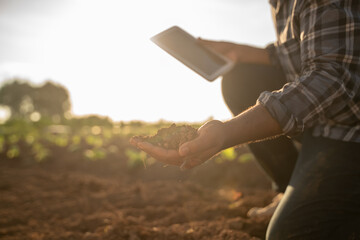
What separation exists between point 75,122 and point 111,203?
15.2m

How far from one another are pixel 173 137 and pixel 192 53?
3.12 ft

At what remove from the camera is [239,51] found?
2053 millimetres

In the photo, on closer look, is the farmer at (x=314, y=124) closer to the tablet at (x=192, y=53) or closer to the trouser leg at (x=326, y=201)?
the trouser leg at (x=326, y=201)

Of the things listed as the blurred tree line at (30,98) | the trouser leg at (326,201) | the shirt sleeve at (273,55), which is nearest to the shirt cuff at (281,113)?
the trouser leg at (326,201)

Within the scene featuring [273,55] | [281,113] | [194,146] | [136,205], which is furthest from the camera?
[136,205]

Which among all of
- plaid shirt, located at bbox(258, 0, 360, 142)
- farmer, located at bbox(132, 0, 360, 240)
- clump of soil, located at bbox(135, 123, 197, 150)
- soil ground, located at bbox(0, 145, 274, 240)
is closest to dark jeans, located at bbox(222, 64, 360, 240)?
farmer, located at bbox(132, 0, 360, 240)

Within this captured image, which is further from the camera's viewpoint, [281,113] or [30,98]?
[30,98]

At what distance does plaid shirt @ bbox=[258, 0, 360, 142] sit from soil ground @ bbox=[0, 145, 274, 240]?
0.73 m

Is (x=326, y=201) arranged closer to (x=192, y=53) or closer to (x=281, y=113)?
(x=281, y=113)

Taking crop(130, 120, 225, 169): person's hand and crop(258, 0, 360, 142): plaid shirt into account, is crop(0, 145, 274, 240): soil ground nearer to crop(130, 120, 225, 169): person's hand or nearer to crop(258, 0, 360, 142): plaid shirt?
crop(130, 120, 225, 169): person's hand

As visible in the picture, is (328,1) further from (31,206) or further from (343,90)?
(31,206)

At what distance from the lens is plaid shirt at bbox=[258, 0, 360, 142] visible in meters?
1.08

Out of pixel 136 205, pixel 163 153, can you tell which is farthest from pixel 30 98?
pixel 163 153

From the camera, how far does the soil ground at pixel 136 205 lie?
177 cm
